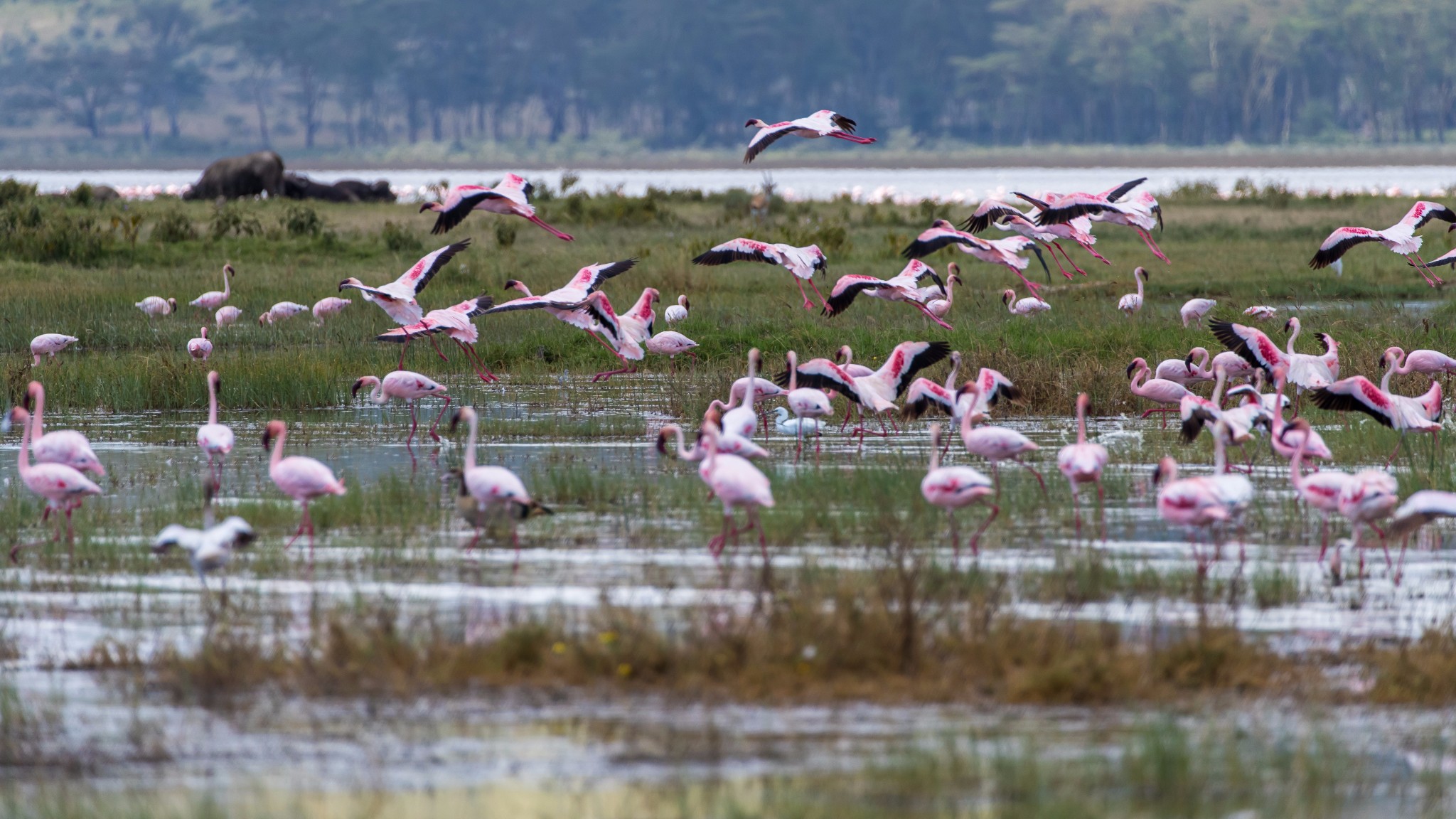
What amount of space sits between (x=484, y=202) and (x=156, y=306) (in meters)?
5.48

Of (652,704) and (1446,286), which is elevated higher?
(1446,286)

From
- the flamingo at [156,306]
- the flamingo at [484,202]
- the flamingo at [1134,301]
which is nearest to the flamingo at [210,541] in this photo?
the flamingo at [484,202]

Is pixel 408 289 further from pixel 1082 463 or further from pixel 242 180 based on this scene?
pixel 242 180

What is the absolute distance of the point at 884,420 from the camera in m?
12.5

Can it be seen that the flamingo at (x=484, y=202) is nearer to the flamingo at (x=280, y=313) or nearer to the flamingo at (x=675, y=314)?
the flamingo at (x=675, y=314)

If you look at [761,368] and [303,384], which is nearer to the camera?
[303,384]

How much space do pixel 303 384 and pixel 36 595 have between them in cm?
608

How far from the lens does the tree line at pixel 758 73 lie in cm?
12388

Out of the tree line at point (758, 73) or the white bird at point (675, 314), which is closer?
the white bird at point (675, 314)

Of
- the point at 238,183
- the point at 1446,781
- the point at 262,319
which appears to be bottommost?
the point at 1446,781

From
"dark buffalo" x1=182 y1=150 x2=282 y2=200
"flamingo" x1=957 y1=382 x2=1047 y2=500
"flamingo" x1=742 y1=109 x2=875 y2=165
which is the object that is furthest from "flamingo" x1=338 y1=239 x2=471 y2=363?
"dark buffalo" x1=182 y1=150 x2=282 y2=200

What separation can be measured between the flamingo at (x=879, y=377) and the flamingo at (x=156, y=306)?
8.75m

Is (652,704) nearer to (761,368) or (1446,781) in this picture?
(1446,781)

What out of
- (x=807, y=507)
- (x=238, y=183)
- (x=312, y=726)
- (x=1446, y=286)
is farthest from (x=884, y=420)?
(x=238, y=183)
